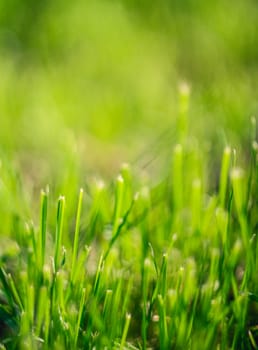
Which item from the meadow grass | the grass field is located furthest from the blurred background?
the meadow grass

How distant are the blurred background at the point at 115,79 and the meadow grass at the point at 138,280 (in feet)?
1.04

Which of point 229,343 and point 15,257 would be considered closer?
point 229,343

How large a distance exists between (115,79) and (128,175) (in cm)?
132

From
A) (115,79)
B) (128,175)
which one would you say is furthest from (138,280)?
(115,79)

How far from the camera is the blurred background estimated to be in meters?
2.19

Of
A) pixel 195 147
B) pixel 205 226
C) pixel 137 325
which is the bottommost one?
pixel 137 325

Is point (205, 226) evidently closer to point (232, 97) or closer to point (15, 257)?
point (15, 257)

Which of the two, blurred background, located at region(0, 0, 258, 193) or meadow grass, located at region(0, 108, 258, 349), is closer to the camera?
meadow grass, located at region(0, 108, 258, 349)

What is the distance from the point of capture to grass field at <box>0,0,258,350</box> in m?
1.25

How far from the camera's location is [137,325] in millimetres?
1349

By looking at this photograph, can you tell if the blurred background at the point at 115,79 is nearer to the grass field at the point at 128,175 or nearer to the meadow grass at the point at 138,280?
the grass field at the point at 128,175

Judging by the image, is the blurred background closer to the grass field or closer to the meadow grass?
the grass field

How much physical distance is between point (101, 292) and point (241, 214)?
345mm

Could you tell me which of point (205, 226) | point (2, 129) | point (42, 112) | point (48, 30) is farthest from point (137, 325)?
point (48, 30)
